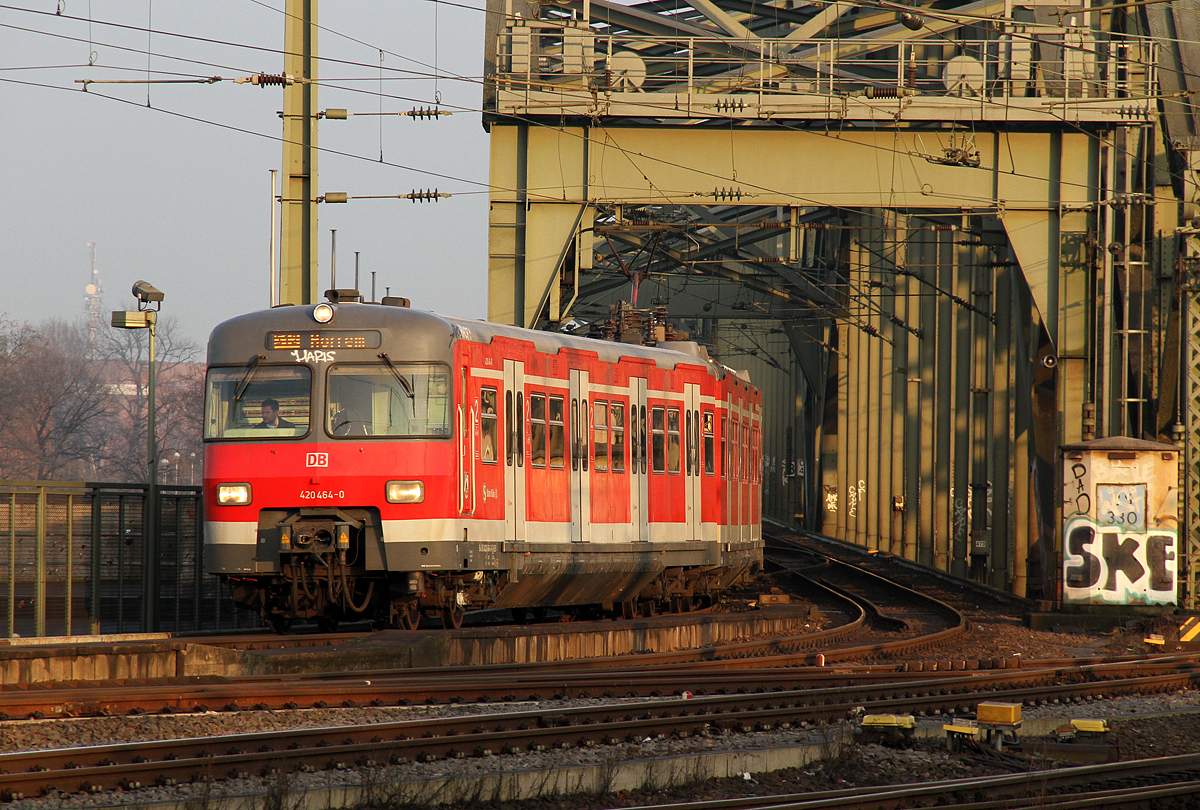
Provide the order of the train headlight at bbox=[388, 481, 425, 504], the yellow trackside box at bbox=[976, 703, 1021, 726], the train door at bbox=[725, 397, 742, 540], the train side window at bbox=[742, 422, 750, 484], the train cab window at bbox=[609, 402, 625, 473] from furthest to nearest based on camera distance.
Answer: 1. the train side window at bbox=[742, 422, 750, 484]
2. the train door at bbox=[725, 397, 742, 540]
3. the train cab window at bbox=[609, 402, 625, 473]
4. the train headlight at bbox=[388, 481, 425, 504]
5. the yellow trackside box at bbox=[976, 703, 1021, 726]

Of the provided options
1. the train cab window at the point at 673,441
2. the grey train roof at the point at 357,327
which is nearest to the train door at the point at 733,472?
the train cab window at the point at 673,441

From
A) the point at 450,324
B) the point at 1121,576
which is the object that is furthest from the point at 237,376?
the point at 1121,576

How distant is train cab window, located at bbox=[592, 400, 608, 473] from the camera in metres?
15.9

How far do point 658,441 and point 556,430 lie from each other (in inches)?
91.5

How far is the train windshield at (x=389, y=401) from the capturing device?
13.0 meters

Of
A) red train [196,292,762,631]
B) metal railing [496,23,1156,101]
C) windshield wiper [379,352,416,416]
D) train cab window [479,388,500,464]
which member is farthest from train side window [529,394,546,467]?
metal railing [496,23,1156,101]

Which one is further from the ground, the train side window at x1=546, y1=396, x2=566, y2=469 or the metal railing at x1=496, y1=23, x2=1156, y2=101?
the metal railing at x1=496, y1=23, x2=1156, y2=101

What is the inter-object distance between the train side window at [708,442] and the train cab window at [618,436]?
2248mm

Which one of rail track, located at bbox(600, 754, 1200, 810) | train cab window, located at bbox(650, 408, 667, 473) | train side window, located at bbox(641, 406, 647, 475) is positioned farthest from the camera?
train cab window, located at bbox(650, 408, 667, 473)

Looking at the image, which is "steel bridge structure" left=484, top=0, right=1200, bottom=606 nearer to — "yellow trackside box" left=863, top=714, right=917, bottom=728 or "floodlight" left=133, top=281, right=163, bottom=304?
"floodlight" left=133, top=281, right=163, bottom=304

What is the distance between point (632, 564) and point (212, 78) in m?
7.70

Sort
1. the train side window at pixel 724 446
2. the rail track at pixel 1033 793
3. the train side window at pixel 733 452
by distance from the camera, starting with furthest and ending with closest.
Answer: the train side window at pixel 733 452
the train side window at pixel 724 446
the rail track at pixel 1033 793

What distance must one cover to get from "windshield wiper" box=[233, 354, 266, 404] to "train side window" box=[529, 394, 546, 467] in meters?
2.88

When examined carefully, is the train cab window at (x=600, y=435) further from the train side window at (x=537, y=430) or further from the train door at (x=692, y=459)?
the train door at (x=692, y=459)
